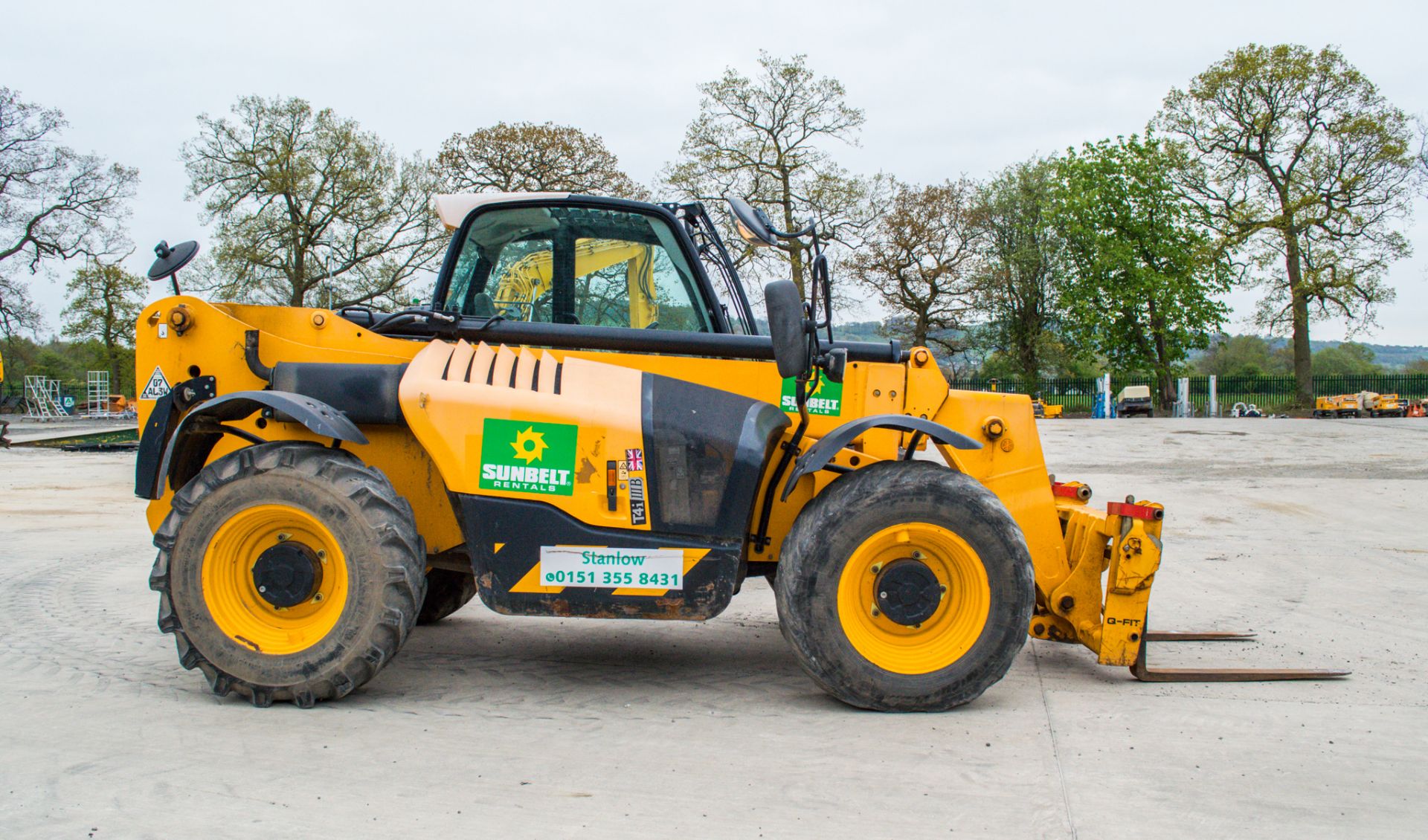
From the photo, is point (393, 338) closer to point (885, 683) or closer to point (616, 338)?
point (616, 338)

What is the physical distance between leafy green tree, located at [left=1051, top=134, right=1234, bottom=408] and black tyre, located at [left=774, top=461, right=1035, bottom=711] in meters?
42.7

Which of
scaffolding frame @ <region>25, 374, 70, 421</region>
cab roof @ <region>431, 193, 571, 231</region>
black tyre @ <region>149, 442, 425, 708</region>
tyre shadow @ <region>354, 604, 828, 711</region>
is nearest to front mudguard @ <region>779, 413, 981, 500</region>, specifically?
tyre shadow @ <region>354, 604, 828, 711</region>

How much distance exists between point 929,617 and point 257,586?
2.96 m

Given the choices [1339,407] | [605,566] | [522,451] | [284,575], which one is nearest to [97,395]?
[284,575]

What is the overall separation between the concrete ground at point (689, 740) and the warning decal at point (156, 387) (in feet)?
4.47

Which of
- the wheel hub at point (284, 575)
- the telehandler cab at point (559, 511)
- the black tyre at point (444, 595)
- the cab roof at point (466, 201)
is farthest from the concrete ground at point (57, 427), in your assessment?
the wheel hub at point (284, 575)

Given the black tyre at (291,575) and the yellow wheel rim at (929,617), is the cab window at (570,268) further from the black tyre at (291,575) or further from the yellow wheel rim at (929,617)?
the yellow wheel rim at (929,617)

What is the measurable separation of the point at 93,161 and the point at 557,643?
44292 millimetres

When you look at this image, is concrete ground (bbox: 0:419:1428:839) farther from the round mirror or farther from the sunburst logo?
the round mirror

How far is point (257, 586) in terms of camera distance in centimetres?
473

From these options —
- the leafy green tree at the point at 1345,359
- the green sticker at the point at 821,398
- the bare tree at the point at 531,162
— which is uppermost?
the bare tree at the point at 531,162

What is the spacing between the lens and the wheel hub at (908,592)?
15.4 ft

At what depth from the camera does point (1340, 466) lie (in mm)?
17188

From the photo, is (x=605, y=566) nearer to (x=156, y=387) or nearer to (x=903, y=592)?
(x=903, y=592)
